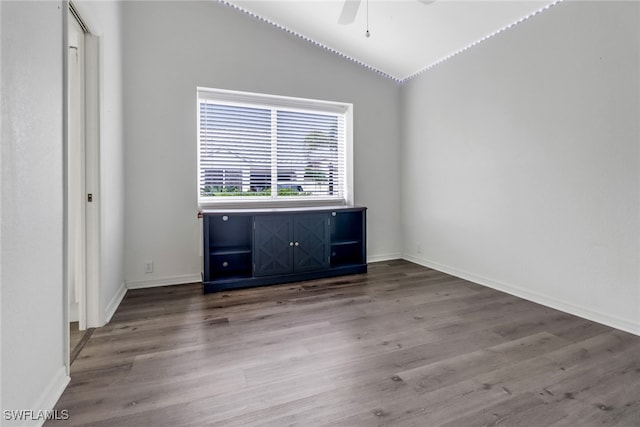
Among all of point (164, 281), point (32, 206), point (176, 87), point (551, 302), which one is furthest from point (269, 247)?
point (551, 302)

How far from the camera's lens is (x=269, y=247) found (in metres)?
3.45

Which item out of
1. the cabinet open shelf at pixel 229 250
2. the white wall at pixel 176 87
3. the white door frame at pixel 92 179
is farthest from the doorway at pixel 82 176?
the cabinet open shelf at pixel 229 250

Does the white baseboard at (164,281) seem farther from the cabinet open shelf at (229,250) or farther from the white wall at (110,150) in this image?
the cabinet open shelf at (229,250)

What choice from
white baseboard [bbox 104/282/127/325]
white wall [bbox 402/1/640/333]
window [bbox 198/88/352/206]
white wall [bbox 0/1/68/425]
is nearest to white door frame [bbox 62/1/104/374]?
white baseboard [bbox 104/282/127/325]

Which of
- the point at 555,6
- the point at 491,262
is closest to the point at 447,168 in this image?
the point at 491,262

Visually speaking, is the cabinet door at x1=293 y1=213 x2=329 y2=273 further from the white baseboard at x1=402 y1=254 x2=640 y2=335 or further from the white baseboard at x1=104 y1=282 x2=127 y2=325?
the white baseboard at x1=104 y1=282 x2=127 y2=325

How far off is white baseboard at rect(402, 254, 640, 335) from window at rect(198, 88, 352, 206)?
1758mm

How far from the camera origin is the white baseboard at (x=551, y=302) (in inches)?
92.1

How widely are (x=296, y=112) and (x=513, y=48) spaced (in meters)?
2.53

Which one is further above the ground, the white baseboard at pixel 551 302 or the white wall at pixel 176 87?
the white wall at pixel 176 87

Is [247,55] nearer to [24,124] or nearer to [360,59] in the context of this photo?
[360,59]

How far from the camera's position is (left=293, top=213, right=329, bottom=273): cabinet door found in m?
3.58

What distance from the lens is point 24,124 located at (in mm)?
1268

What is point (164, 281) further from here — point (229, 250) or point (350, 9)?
point (350, 9)
